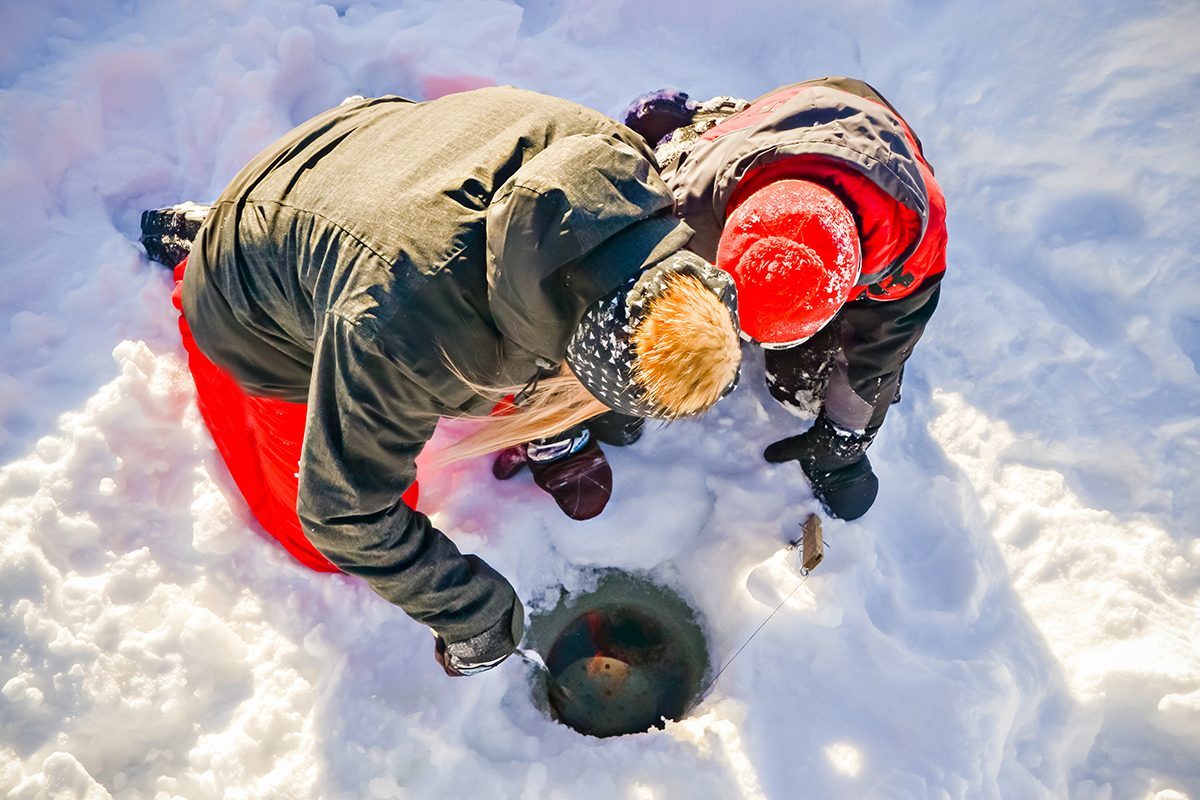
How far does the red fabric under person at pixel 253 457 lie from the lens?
6.52ft

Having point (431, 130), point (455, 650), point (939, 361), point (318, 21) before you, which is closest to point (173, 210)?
point (318, 21)

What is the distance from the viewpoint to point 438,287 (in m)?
1.18

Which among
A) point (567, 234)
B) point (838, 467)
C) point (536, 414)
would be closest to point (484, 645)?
point (536, 414)

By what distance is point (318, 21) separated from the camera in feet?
9.30

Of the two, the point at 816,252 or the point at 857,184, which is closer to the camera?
the point at 816,252

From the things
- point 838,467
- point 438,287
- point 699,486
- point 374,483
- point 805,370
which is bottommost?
point 699,486

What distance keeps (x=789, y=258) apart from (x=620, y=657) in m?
1.40

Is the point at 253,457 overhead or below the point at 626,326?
below

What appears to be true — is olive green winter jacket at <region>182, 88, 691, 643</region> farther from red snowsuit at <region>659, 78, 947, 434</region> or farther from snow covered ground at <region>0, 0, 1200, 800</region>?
snow covered ground at <region>0, 0, 1200, 800</region>

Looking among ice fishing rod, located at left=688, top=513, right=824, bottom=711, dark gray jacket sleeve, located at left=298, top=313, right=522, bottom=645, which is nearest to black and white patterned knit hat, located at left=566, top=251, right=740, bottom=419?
dark gray jacket sleeve, located at left=298, top=313, right=522, bottom=645

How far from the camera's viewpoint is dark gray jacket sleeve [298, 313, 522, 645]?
122 centimetres

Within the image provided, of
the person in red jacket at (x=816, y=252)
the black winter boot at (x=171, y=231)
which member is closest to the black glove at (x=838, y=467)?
the person in red jacket at (x=816, y=252)

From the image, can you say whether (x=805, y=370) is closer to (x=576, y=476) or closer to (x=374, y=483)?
(x=576, y=476)

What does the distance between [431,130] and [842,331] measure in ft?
3.85
